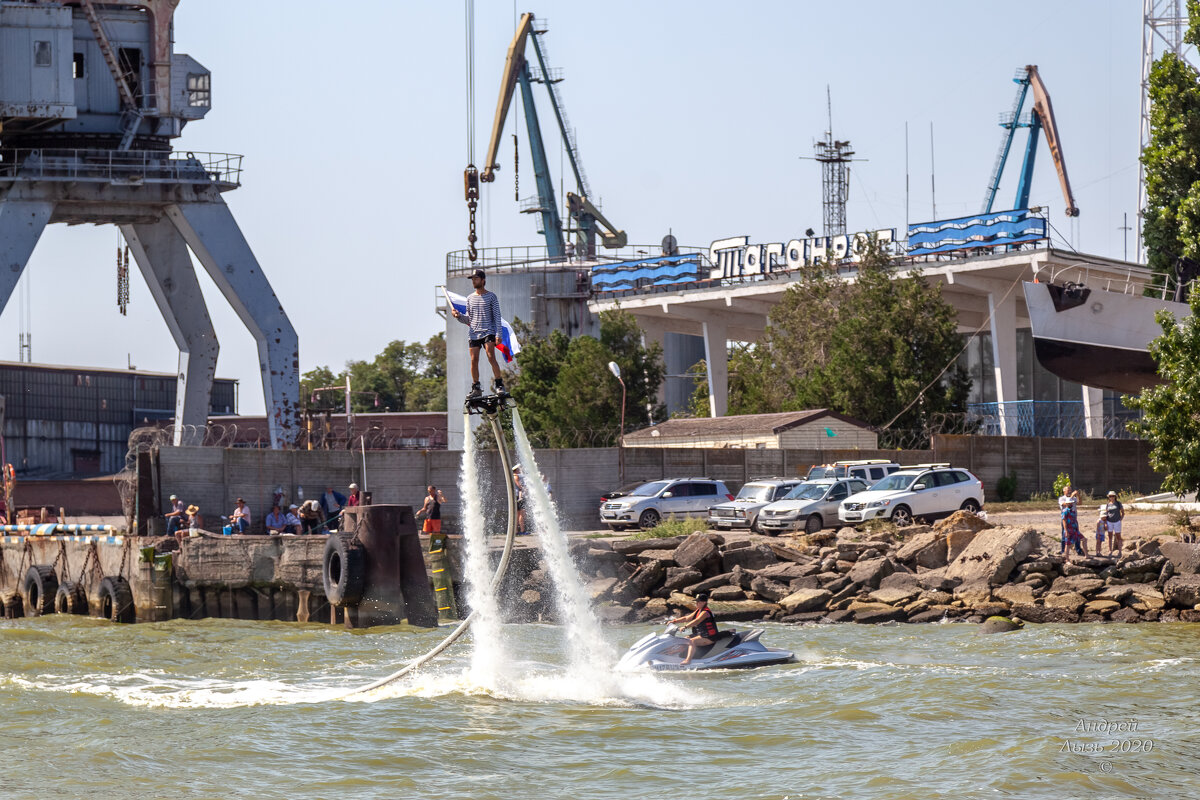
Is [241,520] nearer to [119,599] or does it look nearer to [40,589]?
[119,599]

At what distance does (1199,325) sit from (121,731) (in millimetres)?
27731

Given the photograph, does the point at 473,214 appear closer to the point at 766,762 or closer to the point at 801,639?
the point at 766,762

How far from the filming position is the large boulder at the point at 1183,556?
3269 centimetres

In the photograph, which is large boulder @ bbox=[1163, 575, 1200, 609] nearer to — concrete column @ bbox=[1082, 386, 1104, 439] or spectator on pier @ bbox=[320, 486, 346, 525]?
spectator on pier @ bbox=[320, 486, 346, 525]

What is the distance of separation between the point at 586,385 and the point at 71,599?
31.7 metres

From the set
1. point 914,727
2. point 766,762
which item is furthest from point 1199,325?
point 766,762

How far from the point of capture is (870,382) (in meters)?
60.4

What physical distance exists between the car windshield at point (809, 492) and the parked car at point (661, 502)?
2899mm

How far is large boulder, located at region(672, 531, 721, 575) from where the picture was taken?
121 feet

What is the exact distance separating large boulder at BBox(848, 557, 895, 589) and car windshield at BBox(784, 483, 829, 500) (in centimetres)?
695

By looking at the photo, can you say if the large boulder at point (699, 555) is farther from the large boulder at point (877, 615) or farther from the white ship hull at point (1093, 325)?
the white ship hull at point (1093, 325)

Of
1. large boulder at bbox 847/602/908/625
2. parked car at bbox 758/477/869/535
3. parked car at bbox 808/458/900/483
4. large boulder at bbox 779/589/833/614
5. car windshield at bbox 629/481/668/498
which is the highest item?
parked car at bbox 808/458/900/483

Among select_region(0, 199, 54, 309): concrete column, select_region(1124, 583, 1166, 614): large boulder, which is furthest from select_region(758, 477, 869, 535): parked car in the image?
select_region(0, 199, 54, 309): concrete column

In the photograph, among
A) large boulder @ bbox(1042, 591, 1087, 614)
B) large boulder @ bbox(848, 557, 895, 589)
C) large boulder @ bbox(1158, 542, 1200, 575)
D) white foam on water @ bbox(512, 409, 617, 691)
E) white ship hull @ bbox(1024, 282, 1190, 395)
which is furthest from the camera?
white ship hull @ bbox(1024, 282, 1190, 395)
